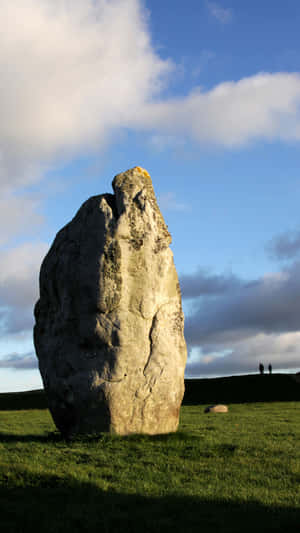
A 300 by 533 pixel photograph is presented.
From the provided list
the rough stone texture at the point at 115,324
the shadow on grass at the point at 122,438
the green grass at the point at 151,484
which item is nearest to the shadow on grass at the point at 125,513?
the green grass at the point at 151,484

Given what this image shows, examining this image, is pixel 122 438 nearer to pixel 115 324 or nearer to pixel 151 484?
pixel 115 324

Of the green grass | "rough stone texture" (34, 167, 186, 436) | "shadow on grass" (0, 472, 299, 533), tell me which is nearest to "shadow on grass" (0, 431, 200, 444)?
the green grass

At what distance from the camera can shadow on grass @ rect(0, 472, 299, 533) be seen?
24.0ft

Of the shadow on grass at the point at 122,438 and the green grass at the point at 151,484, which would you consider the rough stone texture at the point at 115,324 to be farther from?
the green grass at the point at 151,484

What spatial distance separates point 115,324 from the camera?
13906 mm

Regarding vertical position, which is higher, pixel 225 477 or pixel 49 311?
pixel 49 311

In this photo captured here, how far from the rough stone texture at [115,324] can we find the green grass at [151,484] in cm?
82

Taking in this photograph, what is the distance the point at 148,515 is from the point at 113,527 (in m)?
0.66

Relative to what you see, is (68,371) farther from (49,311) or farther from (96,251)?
(96,251)

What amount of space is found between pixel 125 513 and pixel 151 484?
1.70 meters

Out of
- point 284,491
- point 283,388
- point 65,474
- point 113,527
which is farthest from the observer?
point 283,388

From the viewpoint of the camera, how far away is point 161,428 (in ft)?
46.9

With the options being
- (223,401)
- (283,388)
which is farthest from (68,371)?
(283,388)

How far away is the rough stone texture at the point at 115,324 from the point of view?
1380cm
